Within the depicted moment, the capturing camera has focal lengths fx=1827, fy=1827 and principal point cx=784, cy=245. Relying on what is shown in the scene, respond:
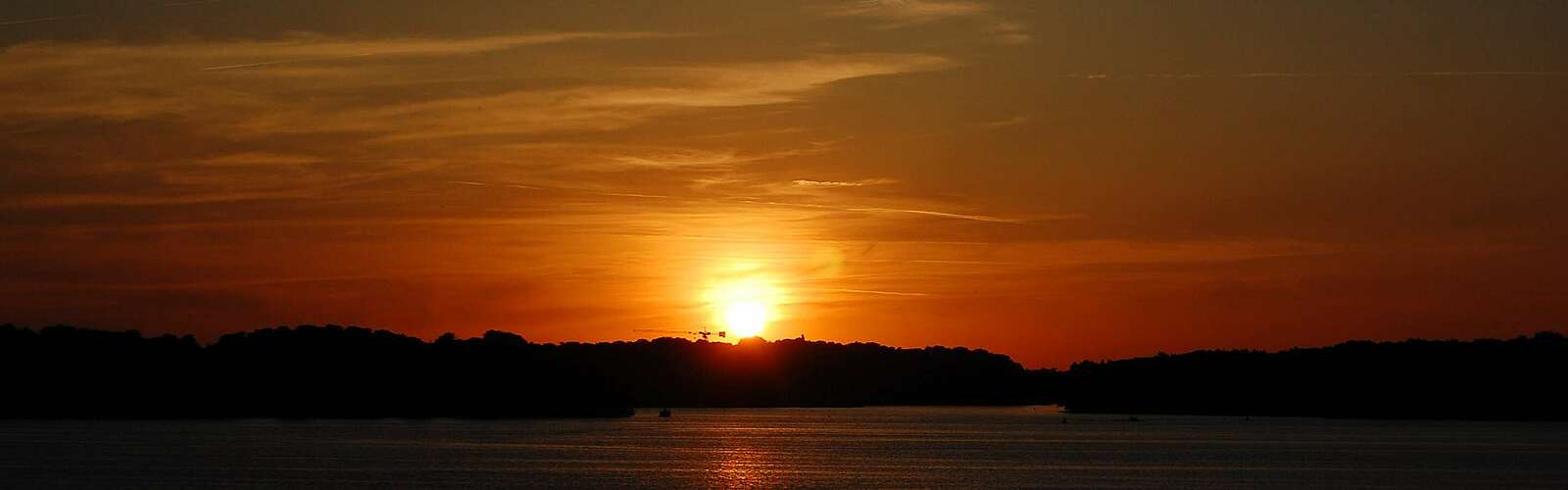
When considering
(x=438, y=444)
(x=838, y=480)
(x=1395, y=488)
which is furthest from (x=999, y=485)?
A: (x=438, y=444)

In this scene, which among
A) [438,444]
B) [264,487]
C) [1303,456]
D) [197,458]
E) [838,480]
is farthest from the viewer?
[438,444]

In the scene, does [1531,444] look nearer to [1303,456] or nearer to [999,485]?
[1303,456]

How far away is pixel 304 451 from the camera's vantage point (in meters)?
169

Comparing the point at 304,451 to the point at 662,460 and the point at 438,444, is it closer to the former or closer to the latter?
the point at 438,444

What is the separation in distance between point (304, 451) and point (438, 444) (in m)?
22.5

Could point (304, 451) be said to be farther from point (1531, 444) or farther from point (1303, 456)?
point (1531, 444)

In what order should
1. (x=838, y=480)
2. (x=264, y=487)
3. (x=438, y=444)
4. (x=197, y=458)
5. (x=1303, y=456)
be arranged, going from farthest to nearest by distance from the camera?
(x=438, y=444)
(x=1303, y=456)
(x=197, y=458)
(x=838, y=480)
(x=264, y=487)

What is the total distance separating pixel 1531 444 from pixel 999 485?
100448mm

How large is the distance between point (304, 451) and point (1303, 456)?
92118mm

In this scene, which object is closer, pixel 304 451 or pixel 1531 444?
pixel 304 451

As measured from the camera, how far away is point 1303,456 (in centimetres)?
16838

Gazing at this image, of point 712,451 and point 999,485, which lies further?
point 712,451

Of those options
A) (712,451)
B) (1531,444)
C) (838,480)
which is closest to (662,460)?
(712,451)

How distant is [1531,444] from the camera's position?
19575 centimetres
